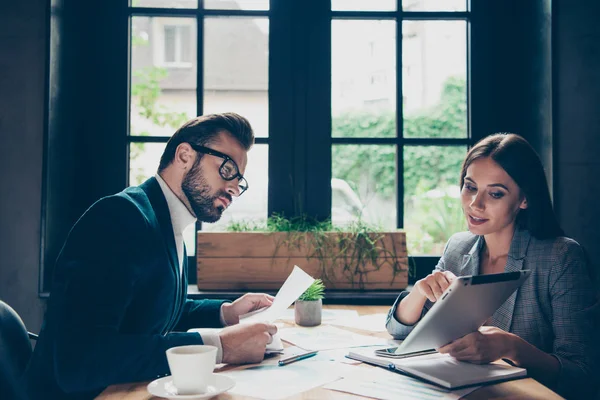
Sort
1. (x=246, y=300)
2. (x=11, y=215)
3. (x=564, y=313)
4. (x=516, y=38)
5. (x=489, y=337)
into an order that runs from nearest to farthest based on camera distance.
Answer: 1. (x=489, y=337)
2. (x=564, y=313)
3. (x=246, y=300)
4. (x=11, y=215)
5. (x=516, y=38)

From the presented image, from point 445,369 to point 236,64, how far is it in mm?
1982

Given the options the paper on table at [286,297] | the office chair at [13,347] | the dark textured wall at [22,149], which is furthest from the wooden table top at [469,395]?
the dark textured wall at [22,149]

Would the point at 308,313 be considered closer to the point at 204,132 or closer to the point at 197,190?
the point at 197,190

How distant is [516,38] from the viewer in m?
2.65

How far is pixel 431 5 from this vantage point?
2.72 metres

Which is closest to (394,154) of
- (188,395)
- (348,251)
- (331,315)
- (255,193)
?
(348,251)

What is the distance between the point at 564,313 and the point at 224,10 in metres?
2.13

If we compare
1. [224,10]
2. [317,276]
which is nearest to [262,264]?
[317,276]

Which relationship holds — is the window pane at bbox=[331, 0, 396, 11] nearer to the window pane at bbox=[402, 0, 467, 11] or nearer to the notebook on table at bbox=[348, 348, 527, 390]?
the window pane at bbox=[402, 0, 467, 11]

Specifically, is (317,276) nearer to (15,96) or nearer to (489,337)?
(489,337)

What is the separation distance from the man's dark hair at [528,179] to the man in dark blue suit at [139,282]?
89cm

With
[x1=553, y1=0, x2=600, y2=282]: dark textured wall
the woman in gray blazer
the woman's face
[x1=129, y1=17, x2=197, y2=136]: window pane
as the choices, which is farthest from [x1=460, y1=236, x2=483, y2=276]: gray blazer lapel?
[x1=129, y1=17, x2=197, y2=136]: window pane

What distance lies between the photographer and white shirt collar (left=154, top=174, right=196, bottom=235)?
64.2 inches

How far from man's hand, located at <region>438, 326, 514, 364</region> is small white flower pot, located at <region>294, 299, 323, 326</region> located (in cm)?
55
